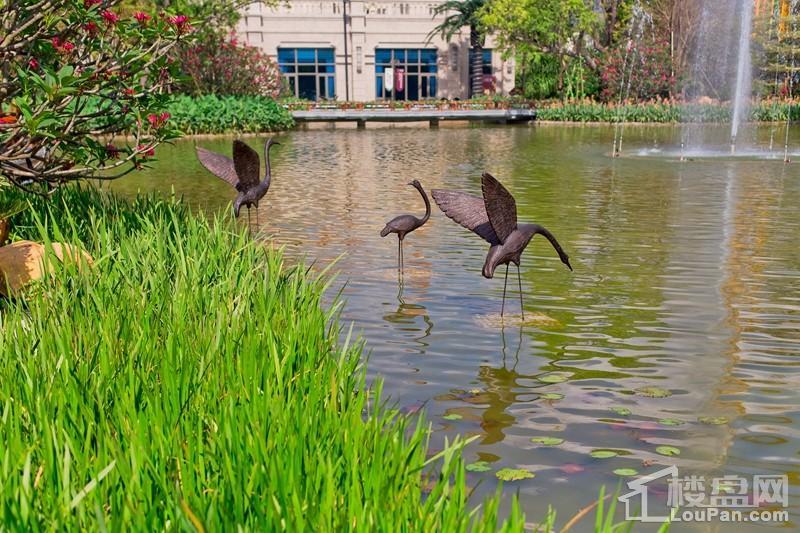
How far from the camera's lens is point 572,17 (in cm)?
4878

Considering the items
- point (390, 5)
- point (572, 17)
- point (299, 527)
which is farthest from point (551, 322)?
point (390, 5)

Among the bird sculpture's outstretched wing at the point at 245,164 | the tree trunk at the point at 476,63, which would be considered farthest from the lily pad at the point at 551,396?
the tree trunk at the point at 476,63

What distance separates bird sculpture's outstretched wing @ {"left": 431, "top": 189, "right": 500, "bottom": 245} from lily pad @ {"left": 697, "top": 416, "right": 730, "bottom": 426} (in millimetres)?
2765

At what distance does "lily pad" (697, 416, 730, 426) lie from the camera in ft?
18.7

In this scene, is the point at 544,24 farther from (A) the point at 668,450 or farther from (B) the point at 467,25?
(A) the point at 668,450

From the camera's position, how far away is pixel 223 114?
36.3m

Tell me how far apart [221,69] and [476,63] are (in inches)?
1028

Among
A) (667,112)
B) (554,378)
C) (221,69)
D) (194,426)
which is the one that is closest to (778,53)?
(667,112)

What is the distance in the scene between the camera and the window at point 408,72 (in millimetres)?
61375

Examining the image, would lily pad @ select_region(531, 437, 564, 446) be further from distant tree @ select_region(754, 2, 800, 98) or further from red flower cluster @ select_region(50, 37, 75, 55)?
distant tree @ select_region(754, 2, 800, 98)

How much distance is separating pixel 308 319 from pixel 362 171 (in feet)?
56.7

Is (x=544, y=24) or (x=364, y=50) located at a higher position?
(x=544, y=24)

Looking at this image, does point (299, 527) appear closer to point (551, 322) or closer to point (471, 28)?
point (551, 322)

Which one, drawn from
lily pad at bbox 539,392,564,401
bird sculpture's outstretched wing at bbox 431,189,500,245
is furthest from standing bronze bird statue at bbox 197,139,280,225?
lily pad at bbox 539,392,564,401
